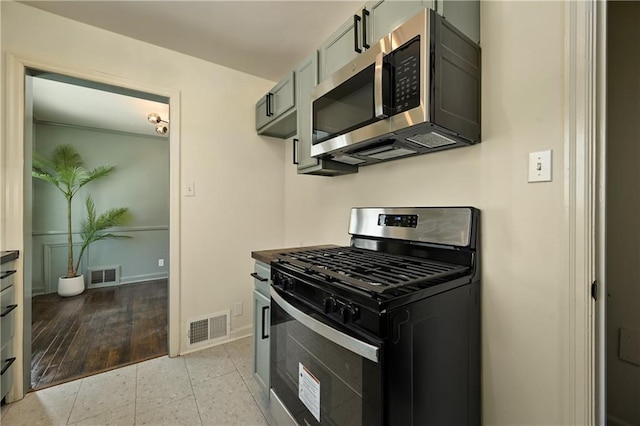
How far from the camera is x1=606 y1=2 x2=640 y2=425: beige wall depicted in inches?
51.0

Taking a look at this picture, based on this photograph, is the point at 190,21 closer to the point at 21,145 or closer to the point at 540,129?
the point at 21,145

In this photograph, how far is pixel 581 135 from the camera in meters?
0.90

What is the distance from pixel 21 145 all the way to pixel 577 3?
2733 millimetres

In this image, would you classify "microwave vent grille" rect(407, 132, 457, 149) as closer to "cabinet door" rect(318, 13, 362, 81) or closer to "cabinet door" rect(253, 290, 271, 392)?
"cabinet door" rect(318, 13, 362, 81)

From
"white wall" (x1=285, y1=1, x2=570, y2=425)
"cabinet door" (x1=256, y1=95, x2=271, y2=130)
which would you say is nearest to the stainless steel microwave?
"white wall" (x1=285, y1=1, x2=570, y2=425)

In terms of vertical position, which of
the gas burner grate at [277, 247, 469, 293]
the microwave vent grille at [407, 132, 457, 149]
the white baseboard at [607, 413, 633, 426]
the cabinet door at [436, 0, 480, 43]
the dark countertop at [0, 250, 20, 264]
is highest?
the cabinet door at [436, 0, 480, 43]

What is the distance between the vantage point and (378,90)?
3.48ft

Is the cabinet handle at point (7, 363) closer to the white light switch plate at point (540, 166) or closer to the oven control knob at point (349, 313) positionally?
the oven control knob at point (349, 313)

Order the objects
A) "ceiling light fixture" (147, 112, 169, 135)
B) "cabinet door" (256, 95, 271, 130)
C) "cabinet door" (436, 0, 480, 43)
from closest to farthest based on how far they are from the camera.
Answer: "cabinet door" (436, 0, 480, 43) < "cabinet door" (256, 95, 271, 130) < "ceiling light fixture" (147, 112, 169, 135)

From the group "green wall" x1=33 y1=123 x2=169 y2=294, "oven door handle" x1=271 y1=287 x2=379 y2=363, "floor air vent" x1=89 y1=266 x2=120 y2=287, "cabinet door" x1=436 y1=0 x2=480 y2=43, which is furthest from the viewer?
"floor air vent" x1=89 y1=266 x2=120 y2=287

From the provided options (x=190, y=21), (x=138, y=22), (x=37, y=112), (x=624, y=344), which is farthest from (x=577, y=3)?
(x=37, y=112)

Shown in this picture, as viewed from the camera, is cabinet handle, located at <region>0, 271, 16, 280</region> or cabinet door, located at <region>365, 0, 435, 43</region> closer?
cabinet door, located at <region>365, 0, 435, 43</region>

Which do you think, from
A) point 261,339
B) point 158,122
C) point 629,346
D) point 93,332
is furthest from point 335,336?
point 158,122

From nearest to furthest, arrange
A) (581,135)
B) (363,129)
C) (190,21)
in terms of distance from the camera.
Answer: (581,135)
(363,129)
(190,21)
